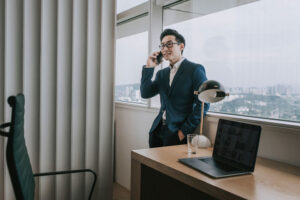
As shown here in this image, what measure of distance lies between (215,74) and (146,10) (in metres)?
1.14

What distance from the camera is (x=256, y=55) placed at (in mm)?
1918

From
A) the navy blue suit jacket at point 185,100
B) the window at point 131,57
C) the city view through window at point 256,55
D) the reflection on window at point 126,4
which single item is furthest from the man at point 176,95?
the reflection on window at point 126,4

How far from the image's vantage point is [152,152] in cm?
172

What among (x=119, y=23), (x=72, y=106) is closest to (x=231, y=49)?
(x=72, y=106)

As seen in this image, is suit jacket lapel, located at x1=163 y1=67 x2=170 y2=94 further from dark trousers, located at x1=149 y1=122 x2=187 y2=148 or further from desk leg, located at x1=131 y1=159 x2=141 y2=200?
desk leg, located at x1=131 y1=159 x2=141 y2=200

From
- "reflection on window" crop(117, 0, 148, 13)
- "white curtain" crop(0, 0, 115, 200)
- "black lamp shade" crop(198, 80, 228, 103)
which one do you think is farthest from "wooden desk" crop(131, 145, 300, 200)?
"reflection on window" crop(117, 0, 148, 13)

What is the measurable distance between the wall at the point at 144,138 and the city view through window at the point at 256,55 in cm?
16

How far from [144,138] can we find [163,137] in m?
0.72

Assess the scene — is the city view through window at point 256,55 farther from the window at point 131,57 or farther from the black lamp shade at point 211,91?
the window at point 131,57

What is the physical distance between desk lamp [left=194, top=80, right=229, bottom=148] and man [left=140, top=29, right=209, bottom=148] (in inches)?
5.1

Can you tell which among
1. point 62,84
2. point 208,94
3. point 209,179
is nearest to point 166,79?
point 208,94

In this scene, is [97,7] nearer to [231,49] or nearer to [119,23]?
[231,49]

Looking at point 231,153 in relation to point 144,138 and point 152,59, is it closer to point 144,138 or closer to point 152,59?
point 152,59

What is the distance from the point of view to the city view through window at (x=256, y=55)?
1.71 meters
